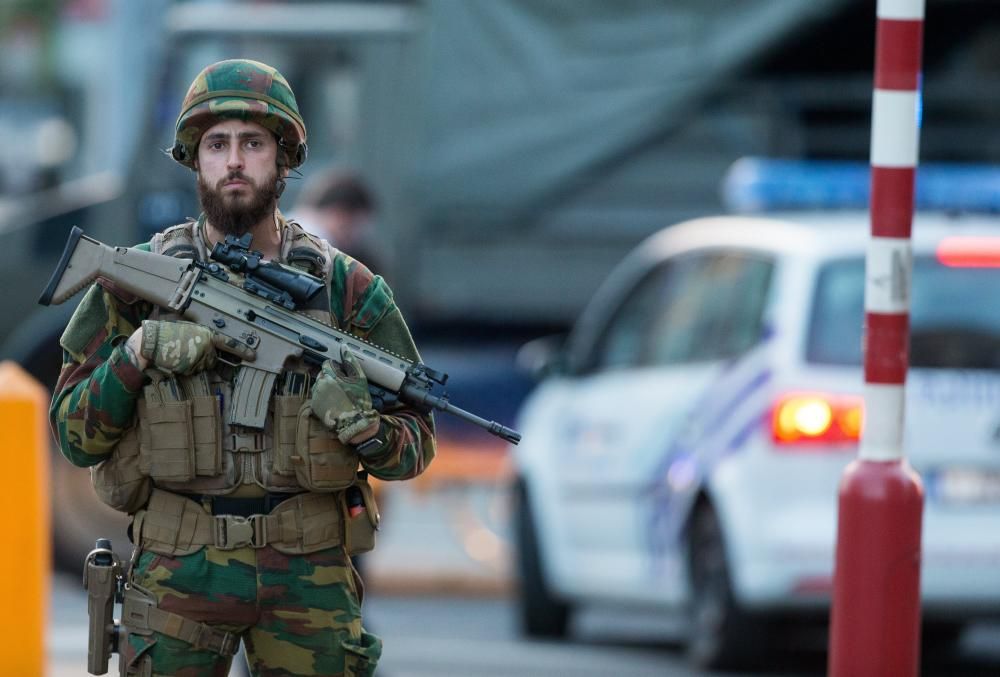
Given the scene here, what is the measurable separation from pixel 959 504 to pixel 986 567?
0.24m

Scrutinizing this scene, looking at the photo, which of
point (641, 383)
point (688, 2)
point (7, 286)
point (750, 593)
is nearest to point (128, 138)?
point (7, 286)

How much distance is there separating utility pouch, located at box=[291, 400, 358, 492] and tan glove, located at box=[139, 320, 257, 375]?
0.73ft

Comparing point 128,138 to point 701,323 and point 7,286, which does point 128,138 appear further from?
point 701,323

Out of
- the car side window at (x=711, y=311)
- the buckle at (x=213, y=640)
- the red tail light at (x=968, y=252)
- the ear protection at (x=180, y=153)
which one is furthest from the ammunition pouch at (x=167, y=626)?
the red tail light at (x=968, y=252)

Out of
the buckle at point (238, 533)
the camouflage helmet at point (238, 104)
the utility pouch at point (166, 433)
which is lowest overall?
the buckle at point (238, 533)

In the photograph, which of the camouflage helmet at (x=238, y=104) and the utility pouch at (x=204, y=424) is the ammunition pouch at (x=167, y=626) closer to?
the utility pouch at (x=204, y=424)

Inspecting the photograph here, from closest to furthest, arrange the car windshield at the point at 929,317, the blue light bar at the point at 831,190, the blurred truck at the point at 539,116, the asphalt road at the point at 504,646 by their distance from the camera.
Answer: the car windshield at the point at 929,317, the asphalt road at the point at 504,646, the blue light bar at the point at 831,190, the blurred truck at the point at 539,116

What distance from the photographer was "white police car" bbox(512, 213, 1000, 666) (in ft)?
25.8

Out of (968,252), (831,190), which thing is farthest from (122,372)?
(831,190)

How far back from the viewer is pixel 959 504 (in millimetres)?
7902

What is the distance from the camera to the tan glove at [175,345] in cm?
410

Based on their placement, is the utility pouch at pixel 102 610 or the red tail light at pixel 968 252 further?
the red tail light at pixel 968 252

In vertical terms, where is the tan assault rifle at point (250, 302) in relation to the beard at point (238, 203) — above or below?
below

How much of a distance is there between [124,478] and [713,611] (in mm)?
4429
